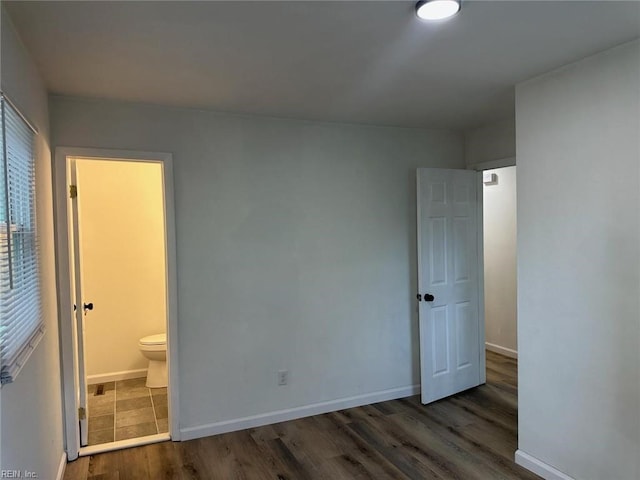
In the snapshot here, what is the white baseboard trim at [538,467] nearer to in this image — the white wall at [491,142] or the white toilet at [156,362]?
the white wall at [491,142]

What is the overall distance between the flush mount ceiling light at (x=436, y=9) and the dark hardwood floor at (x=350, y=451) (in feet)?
8.26

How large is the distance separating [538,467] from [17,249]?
9.94ft

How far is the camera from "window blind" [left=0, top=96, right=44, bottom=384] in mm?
1591

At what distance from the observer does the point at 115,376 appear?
14.9 feet

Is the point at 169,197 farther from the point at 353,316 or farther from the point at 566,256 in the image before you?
the point at 566,256

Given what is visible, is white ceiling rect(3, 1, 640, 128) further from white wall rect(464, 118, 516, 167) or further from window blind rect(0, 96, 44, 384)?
white wall rect(464, 118, 516, 167)

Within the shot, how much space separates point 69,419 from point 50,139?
1827mm

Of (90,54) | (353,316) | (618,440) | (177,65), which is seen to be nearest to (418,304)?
(353,316)

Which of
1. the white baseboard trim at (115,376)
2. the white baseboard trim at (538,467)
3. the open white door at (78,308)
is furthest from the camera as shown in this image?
the white baseboard trim at (115,376)

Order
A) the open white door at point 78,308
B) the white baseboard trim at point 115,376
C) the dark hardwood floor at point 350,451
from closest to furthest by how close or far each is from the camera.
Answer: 1. the dark hardwood floor at point 350,451
2. the open white door at point 78,308
3. the white baseboard trim at point 115,376

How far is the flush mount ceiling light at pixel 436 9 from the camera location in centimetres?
168

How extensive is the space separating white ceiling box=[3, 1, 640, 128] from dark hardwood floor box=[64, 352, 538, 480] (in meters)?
2.39

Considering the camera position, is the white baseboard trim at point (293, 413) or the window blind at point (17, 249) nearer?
the window blind at point (17, 249)

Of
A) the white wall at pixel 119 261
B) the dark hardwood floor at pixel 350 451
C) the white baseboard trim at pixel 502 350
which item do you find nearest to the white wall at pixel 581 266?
the dark hardwood floor at pixel 350 451
